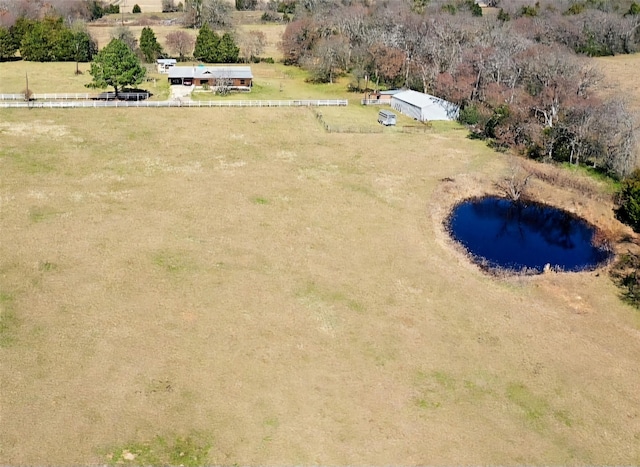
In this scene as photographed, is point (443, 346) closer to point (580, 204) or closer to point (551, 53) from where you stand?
point (580, 204)

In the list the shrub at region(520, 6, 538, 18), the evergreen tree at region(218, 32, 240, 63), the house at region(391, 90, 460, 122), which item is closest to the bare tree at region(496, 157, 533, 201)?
the house at region(391, 90, 460, 122)

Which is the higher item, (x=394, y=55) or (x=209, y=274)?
(x=394, y=55)

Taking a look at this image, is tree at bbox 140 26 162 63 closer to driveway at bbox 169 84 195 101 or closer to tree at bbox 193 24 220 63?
Result: tree at bbox 193 24 220 63

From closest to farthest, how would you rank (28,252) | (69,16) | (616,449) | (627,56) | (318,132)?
(616,449), (28,252), (318,132), (627,56), (69,16)

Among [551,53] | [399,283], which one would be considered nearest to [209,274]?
[399,283]

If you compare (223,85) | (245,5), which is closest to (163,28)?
(245,5)

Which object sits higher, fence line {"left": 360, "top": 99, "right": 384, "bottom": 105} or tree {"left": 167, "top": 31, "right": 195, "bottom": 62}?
tree {"left": 167, "top": 31, "right": 195, "bottom": 62}
